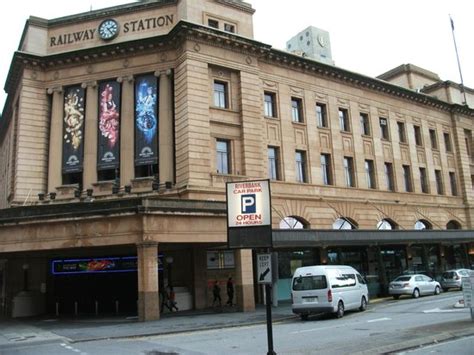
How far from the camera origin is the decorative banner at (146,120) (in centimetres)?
2980

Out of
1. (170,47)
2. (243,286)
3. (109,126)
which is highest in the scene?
(170,47)

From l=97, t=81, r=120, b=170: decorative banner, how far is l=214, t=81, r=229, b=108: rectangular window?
20.2 feet

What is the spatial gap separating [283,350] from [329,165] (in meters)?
24.2

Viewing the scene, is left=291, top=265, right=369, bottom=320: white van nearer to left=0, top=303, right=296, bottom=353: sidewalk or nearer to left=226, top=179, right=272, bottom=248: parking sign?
left=0, top=303, right=296, bottom=353: sidewalk

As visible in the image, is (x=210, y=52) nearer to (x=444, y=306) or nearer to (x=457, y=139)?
(x=444, y=306)

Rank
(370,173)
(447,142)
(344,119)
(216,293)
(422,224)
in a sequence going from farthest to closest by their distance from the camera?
(447,142), (422,224), (370,173), (344,119), (216,293)

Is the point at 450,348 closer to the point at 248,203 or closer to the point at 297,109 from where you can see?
the point at 248,203

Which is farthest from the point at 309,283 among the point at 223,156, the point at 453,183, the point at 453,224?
the point at 453,183

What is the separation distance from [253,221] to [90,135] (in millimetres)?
22821

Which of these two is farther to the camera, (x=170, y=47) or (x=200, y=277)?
(x=170, y=47)

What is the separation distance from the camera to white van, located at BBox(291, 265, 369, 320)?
69.7 feet

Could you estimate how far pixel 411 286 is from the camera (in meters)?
29.9

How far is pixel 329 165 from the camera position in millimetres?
35688

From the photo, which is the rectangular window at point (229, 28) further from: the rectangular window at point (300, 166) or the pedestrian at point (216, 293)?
the pedestrian at point (216, 293)
